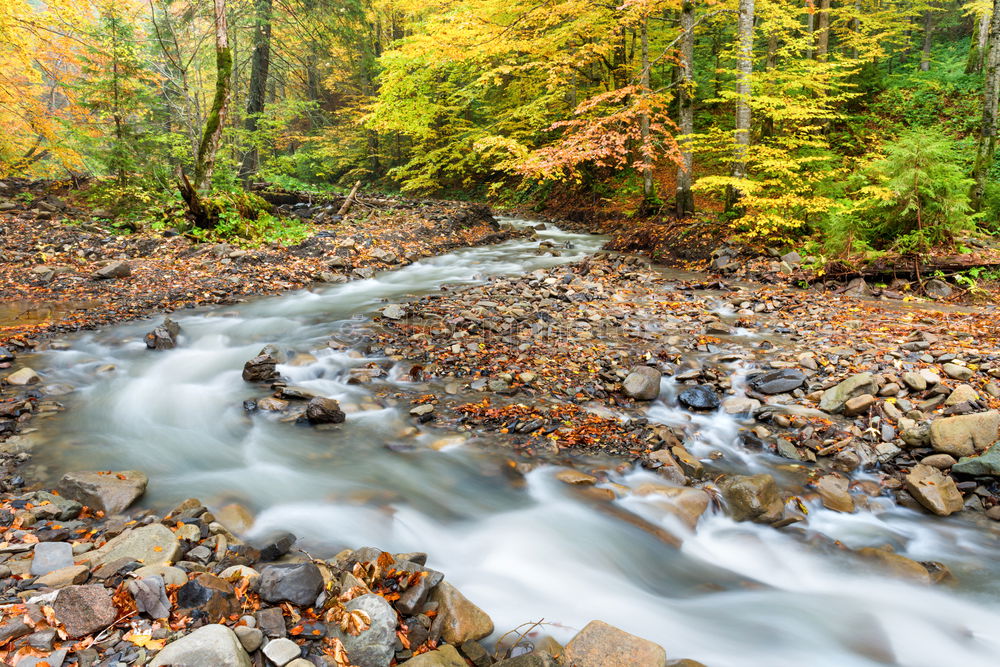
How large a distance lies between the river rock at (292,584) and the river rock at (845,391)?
454 centimetres

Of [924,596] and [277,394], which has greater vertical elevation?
[277,394]

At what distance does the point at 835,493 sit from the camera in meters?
4.00

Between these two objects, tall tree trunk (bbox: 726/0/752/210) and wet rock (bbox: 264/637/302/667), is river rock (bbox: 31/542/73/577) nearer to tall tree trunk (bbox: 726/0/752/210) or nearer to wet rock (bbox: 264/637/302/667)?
wet rock (bbox: 264/637/302/667)

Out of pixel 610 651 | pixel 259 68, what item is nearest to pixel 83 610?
pixel 610 651

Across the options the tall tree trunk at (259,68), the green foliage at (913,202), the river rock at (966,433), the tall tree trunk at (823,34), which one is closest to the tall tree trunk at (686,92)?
the green foliage at (913,202)

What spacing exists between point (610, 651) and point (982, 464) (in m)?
3.35

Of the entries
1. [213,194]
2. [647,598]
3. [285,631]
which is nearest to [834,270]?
[647,598]

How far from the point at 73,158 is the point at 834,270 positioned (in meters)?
15.7

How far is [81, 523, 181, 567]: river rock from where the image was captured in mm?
2535

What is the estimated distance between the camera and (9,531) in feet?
9.20

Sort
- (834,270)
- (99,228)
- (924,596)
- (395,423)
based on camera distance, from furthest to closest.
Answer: (99,228) → (834,270) → (395,423) → (924,596)

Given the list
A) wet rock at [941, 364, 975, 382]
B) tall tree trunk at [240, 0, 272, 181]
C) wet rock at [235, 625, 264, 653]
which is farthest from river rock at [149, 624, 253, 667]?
tall tree trunk at [240, 0, 272, 181]

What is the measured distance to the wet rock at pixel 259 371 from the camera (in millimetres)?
5984

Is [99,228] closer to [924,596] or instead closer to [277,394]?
[277,394]
